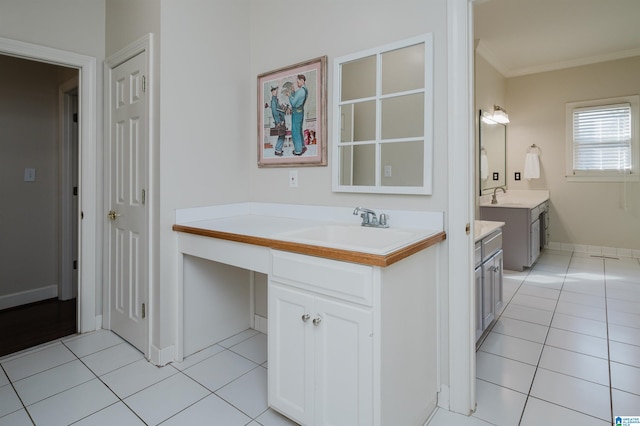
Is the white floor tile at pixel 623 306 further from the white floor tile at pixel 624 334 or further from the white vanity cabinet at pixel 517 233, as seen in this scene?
the white vanity cabinet at pixel 517 233

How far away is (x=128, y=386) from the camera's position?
1917mm

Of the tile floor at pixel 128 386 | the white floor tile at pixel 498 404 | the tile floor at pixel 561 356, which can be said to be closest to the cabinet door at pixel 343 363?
the tile floor at pixel 128 386

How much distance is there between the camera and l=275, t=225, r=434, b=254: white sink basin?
1.58 meters

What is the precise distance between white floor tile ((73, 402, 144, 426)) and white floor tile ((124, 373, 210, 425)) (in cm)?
3

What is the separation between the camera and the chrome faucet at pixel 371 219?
187 cm

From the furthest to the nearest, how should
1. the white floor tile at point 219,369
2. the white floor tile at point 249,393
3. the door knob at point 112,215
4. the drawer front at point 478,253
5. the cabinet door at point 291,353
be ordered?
the door knob at point 112,215 < the drawer front at point 478,253 < the white floor tile at point 219,369 < the white floor tile at point 249,393 < the cabinet door at point 291,353

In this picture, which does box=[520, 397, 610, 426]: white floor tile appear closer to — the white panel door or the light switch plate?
the white panel door

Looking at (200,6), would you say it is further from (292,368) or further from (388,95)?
(292,368)

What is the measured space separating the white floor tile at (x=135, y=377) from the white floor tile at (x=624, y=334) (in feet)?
9.63

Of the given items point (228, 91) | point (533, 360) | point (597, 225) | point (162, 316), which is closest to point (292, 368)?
point (162, 316)

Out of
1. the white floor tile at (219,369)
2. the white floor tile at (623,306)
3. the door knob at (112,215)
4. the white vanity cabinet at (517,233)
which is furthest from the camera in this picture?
the white vanity cabinet at (517,233)

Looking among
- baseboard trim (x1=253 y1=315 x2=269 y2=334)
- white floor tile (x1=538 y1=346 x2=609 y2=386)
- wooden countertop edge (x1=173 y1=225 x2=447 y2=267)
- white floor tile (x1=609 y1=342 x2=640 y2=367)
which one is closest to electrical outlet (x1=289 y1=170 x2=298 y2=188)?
wooden countertop edge (x1=173 y1=225 x2=447 y2=267)

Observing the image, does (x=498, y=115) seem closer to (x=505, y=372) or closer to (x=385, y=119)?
(x=385, y=119)

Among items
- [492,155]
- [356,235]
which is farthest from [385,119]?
[492,155]
